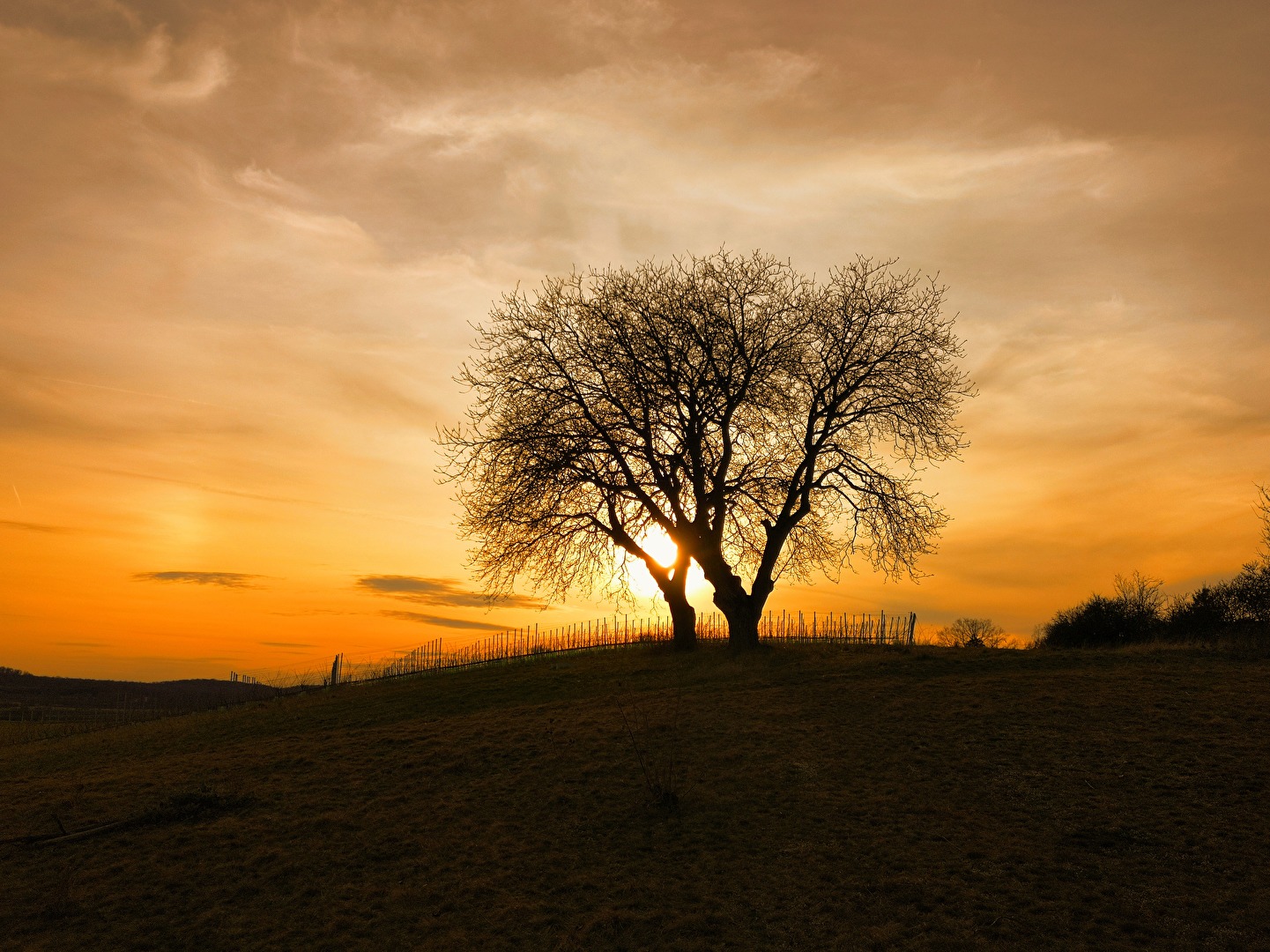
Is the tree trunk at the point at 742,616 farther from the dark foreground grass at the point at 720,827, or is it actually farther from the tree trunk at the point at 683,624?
the dark foreground grass at the point at 720,827

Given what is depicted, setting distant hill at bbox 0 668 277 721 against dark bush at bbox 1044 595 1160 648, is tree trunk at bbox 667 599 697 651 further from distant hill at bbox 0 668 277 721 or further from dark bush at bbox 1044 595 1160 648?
distant hill at bbox 0 668 277 721

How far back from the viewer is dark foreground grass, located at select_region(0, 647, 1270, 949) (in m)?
10.6

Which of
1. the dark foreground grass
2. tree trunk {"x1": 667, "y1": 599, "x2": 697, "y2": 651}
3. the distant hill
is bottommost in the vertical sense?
the distant hill

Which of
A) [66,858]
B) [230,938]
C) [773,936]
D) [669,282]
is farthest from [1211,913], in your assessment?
[669,282]

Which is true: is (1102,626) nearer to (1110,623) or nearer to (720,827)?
(1110,623)

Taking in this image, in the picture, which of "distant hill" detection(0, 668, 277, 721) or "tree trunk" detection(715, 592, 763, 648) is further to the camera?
"distant hill" detection(0, 668, 277, 721)

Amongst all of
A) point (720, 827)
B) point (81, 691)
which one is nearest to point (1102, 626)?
point (720, 827)

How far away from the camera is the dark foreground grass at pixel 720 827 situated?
10.6 metres

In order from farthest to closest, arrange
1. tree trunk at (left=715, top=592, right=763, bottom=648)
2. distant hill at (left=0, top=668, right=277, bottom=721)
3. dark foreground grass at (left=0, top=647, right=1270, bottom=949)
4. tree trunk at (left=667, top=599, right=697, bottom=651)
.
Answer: distant hill at (left=0, top=668, right=277, bottom=721) → tree trunk at (left=667, top=599, right=697, bottom=651) → tree trunk at (left=715, top=592, right=763, bottom=648) → dark foreground grass at (left=0, top=647, right=1270, bottom=949)

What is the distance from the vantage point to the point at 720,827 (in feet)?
44.9

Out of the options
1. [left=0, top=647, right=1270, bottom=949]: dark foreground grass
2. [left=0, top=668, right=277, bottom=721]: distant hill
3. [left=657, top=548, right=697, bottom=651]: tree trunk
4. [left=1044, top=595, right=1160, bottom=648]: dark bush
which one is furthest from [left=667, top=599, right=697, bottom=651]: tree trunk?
[left=0, top=668, right=277, bottom=721]: distant hill

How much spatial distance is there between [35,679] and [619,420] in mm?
152917

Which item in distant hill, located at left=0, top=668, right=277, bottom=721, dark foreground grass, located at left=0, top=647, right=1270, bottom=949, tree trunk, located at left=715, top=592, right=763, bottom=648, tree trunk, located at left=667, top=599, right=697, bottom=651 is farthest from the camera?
distant hill, located at left=0, top=668, right=277, bottom=721

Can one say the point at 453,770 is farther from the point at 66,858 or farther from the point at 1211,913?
the point at 1211,913
